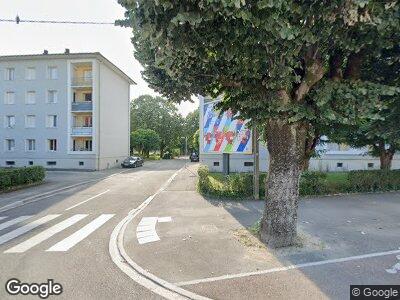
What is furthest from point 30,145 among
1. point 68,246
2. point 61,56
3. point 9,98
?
point 68,246

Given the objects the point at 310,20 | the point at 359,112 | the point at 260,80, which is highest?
the point at 310,20

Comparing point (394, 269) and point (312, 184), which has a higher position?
point (312, 184)

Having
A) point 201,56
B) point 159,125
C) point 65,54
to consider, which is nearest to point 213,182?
point 201,56

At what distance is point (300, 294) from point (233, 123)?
48.7 ft

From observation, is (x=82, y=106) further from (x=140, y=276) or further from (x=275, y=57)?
(x=275, y=57)

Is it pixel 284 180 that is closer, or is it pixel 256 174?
pixel 284 180

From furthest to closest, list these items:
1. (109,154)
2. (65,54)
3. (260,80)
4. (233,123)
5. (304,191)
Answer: (109,154)
(65,54)
(233,123)
(304,191)
(260,80)

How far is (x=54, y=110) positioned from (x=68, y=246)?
2872 centimetres

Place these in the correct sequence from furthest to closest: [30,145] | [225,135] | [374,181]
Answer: [30,145]
[225,135]
[374,181]

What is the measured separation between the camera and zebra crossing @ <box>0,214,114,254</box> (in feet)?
23.6

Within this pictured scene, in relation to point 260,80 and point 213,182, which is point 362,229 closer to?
point 260,80

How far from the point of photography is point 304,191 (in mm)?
13664

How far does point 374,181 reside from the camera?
579 inches

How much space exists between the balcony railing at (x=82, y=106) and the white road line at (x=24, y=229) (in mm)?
23118
